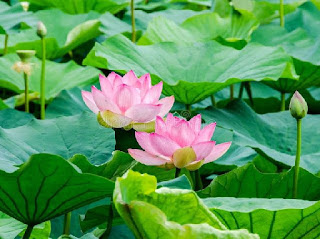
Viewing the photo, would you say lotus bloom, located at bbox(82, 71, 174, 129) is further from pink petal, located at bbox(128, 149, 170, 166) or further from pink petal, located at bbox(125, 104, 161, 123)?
pink petal, located at bbox(128, 149, 170, 166)

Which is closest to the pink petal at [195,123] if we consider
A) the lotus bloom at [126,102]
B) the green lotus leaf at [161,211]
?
the lotus bloom at [126,102]

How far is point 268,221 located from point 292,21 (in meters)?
1.97

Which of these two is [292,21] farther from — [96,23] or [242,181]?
[242,181]

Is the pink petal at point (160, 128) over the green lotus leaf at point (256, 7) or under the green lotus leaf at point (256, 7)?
over

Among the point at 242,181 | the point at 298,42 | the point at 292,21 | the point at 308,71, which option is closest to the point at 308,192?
the point at 242,181

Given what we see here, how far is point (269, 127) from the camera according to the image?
5.96 ft

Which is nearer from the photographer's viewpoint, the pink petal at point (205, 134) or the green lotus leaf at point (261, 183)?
the pink petal at point (205, 134)

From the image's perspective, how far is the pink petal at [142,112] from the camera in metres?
1.27

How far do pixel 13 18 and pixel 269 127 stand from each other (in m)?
1.00

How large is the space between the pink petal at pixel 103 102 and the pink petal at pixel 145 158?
0.54ft

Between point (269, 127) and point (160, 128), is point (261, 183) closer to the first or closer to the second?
point (160, 128)

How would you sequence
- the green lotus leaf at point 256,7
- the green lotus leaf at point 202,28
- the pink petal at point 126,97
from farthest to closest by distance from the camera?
1. the green lotus leaf at point 256,7
2. the green lotus leaf at point 202,28
3. the pink petal at point 126,97

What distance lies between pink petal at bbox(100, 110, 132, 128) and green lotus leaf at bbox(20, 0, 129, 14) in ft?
5.36

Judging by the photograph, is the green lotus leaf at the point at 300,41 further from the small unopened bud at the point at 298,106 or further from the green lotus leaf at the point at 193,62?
the small unopened bud at the point at 298,106
